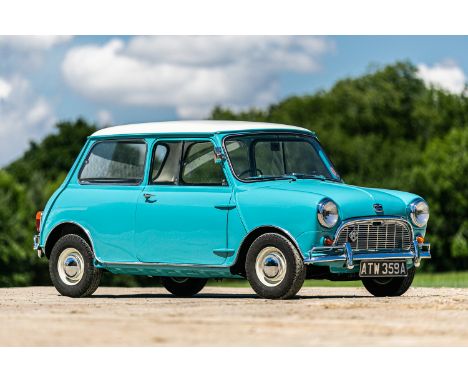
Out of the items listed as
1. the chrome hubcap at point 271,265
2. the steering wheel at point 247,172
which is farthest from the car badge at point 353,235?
the steering wheel at point 247,172

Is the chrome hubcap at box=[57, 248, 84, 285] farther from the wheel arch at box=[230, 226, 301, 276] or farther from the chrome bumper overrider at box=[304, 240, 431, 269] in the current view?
the chrome bumper overrider at box=[304, 240, 431, 269]

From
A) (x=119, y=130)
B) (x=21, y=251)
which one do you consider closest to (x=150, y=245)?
(x=119, y=130)

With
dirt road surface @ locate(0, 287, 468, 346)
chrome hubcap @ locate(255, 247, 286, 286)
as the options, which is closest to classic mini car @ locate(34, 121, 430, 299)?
chrome hubcap @ locate(255, 247, 286, 286)

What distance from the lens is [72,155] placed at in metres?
74.9

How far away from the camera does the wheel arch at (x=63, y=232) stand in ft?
47.8

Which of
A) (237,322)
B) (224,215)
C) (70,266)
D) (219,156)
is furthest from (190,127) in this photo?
(237,322)

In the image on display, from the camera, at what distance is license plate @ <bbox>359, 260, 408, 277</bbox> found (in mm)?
12867

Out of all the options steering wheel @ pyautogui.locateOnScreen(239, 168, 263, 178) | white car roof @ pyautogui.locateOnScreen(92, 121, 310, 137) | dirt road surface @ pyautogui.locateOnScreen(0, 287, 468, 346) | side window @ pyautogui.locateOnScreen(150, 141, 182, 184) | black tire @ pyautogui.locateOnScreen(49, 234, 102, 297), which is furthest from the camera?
black tire @ pyautogui.locateOnScreen(49, 234, 102, 297)

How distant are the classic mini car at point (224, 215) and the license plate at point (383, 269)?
0.01m

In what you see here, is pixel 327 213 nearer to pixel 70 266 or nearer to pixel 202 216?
pixel 202 216

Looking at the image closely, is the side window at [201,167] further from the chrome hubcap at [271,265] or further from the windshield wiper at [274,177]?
the chrome hubcap at [271,265]

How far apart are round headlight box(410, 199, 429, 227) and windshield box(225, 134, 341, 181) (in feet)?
3.68

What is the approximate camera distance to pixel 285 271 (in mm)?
12609

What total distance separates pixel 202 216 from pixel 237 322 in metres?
3.23
